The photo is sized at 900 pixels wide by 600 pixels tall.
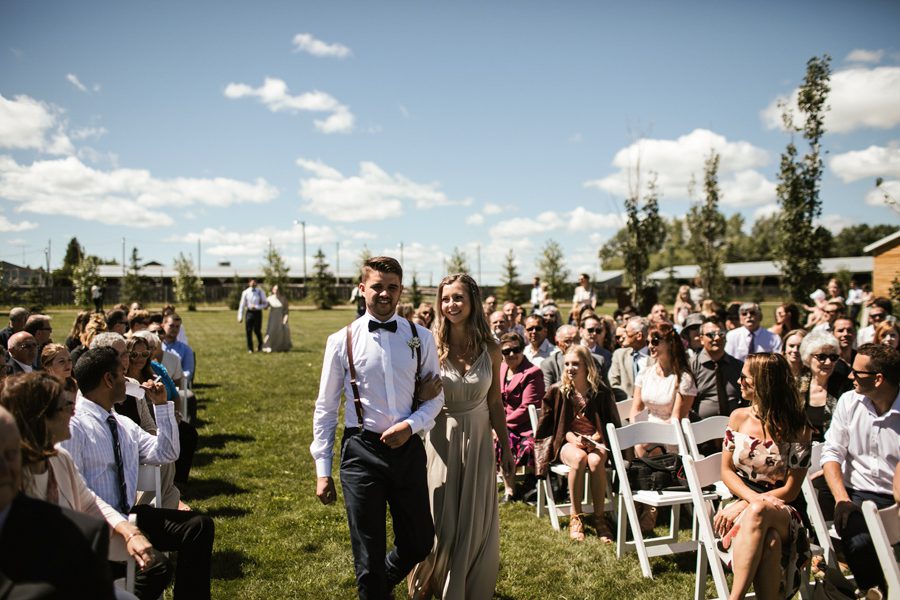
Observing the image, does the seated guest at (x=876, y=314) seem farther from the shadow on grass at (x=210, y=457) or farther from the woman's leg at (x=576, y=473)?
the shadow on grass at (x=210, y=457)

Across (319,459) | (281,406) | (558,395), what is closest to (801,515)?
(558,395)

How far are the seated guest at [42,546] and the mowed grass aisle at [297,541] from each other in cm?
290

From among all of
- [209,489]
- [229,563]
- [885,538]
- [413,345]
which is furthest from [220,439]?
[885,538]

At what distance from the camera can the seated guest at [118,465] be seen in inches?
139

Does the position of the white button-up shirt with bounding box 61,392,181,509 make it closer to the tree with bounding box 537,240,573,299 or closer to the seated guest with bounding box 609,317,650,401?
the seated guest with bounding box 609,317,650,401

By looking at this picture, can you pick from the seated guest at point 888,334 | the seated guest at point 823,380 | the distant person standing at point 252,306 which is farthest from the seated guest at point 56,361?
the distant person standing at point 252,306

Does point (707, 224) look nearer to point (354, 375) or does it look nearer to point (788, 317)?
point (788, 317)

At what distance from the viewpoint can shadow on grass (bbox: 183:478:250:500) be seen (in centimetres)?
678

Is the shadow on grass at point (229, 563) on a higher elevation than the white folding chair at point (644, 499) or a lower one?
lower

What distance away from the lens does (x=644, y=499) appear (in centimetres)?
506

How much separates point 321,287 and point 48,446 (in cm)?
5276

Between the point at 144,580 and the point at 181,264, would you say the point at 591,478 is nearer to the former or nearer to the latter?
the point at 144,580

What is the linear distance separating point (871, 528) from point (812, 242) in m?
20.5

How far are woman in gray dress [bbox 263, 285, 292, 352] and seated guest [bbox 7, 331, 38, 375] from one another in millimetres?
13220
